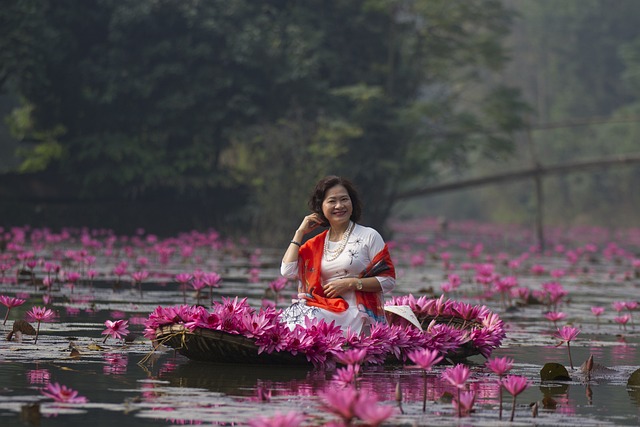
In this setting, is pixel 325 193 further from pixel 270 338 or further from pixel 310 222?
pixel 270 338

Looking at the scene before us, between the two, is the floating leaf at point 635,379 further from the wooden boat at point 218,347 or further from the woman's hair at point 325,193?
the woman's hair at point 325,193

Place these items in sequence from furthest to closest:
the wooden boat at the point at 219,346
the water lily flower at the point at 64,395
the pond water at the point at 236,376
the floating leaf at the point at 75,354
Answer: the floating leaf at the point at 75,354
the wooden boat at the point at 219,346
the pond water at the point at 236,376
the water lily flower at the point at 64,395

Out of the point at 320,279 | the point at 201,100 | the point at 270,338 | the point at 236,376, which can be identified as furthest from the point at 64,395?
the point at 201,100

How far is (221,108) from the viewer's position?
28.8 metres

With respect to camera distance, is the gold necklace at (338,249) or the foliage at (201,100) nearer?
the gold necklace at (338,249)

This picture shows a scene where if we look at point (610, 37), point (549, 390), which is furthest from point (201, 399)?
point (610, 37)

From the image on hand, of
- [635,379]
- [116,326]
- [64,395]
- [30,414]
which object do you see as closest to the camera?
[30,414]

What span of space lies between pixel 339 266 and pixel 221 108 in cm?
2098

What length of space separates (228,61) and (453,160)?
7.98m

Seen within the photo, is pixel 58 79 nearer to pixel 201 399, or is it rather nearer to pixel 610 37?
pixel 201 399

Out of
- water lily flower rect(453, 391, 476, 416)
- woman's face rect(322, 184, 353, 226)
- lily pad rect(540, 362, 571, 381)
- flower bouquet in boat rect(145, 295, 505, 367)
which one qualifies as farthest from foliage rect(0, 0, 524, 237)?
water lily flower rect(453, 391, 476, 416)

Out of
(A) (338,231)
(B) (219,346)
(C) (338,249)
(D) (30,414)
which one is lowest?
(D) (30,414)

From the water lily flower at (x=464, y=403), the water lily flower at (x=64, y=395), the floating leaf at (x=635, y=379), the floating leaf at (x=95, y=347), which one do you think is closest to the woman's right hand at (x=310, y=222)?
the floating leaf at (x=95, y=347)

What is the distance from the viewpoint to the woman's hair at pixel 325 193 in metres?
8.21
